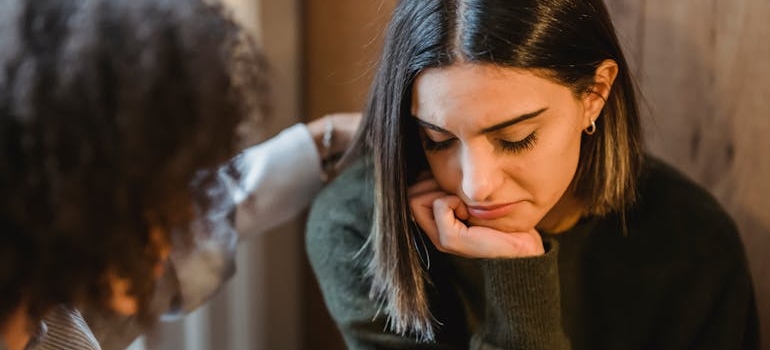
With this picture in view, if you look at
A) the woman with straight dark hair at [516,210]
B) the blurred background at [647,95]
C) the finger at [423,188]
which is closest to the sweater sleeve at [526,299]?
the woman with straight dark hair at [516,210]

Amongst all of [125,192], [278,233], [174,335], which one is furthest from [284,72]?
[125,192]

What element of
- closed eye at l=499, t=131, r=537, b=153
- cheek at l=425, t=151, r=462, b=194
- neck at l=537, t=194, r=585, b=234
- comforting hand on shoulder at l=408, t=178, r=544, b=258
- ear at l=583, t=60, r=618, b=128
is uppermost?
ear at l=583, t=60, r=618, b=128

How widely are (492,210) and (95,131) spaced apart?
1.47ft

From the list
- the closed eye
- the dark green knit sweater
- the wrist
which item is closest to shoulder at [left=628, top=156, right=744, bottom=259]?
the dark green knit sweater

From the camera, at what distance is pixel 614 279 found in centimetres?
114

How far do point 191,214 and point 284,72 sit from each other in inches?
23.2

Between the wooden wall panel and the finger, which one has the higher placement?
the wooden wall panel

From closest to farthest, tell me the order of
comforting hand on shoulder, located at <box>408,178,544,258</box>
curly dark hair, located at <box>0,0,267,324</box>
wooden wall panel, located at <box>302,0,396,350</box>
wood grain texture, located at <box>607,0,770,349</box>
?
curly dark hair, located at <box>0,0,267,324</box>
comforting hand on shoulder, located at <box>408,178,544,258</box>
wood grain texture, located at <box>607,0,770,349</box>
wooden wall panel, located at <box>302,0,396,350</box>

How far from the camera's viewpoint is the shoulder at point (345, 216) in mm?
1145

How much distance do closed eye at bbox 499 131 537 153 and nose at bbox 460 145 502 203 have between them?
1 centimetres

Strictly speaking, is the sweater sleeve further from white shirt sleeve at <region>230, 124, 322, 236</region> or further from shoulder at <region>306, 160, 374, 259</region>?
white shirt sleeve at <region>230, 124, 322, 236</region>

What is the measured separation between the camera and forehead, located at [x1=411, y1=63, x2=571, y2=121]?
0.92m

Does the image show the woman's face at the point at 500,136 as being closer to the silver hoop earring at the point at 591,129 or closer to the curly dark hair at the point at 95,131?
the silver hoop earring at the point at 591,129

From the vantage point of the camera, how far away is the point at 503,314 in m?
1.03
